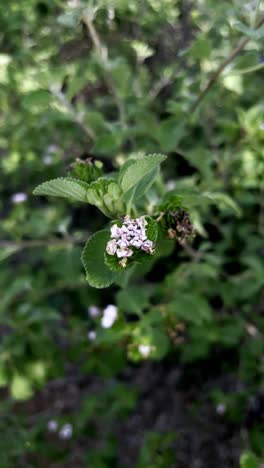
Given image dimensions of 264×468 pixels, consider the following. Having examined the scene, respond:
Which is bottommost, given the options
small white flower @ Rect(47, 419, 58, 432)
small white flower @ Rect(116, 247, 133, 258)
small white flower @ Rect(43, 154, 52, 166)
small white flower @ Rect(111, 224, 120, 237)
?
small white flower @ Rect(47, 419, 58, 432)

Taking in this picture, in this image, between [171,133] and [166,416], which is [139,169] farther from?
[166,416]

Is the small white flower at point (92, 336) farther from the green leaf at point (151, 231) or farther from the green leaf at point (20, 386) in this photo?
the green leaf at point (151, 231)

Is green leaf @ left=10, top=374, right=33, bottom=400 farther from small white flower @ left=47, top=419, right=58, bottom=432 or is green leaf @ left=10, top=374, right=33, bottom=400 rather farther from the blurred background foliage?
small white flower @ left=47, top=419, right=58, bottom=432

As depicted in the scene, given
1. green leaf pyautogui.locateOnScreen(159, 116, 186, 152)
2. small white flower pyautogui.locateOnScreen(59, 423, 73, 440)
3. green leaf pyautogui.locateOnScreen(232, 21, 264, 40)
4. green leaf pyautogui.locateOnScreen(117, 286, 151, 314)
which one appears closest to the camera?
green leaf pyautogui.locateOnScreen(232, 21, 264, 40)

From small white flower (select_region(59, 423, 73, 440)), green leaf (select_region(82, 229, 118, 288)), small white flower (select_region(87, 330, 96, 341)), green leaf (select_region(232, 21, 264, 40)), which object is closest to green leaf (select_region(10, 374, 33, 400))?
→ small white flower (select_region(87, 330, 96, 341))

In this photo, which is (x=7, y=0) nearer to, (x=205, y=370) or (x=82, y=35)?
(x=82, y=35)
